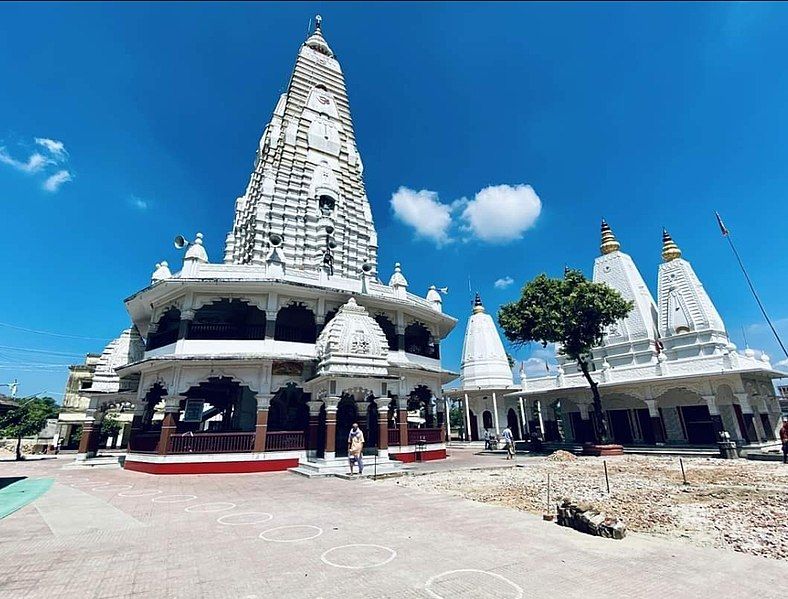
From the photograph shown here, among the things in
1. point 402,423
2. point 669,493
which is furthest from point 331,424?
point 669,493

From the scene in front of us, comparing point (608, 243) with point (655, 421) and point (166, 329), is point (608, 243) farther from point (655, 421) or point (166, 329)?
point (166, 329)

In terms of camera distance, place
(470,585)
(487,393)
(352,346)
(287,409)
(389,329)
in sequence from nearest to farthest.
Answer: (470,585) < (352,346) < (287,409) < (389,329) < (487,393)

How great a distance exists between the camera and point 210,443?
16594 mm

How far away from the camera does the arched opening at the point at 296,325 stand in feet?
64.7

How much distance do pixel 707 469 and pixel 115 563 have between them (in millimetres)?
18513

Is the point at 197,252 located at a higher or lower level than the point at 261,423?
higher

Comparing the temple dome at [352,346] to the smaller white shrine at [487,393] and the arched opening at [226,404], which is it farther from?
the smaller white shrine at [487,393]

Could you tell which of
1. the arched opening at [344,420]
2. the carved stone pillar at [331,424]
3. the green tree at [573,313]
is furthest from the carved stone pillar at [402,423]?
the green tree at [573,313]

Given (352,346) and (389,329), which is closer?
(352,346)

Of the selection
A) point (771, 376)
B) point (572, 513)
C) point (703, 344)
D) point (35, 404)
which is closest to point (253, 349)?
point (572, 513)

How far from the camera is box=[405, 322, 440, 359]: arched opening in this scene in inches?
953

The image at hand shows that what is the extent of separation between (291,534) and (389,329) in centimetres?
1672

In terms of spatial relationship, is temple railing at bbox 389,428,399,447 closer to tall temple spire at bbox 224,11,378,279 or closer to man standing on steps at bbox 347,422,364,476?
man standing on steps at bbox 347,422,364,476

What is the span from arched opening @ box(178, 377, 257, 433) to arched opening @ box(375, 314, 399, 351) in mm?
8032
